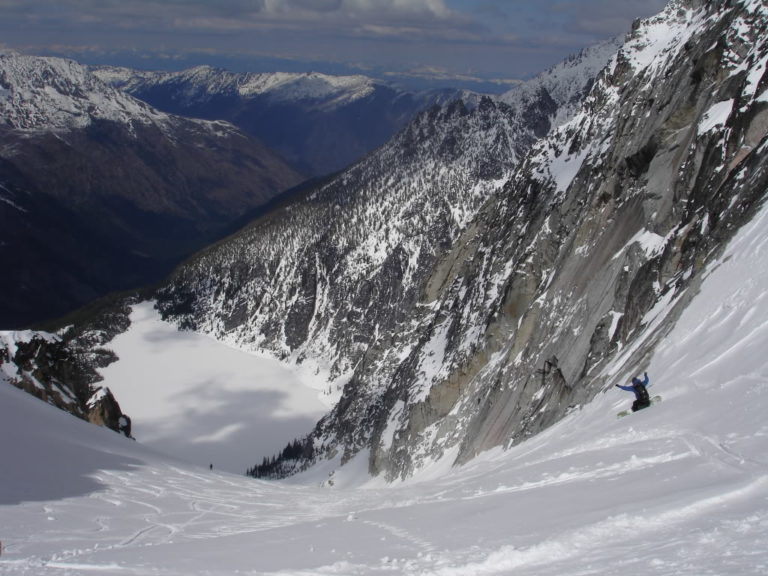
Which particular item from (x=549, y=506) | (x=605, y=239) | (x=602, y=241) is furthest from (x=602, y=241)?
(x=549, y=506)

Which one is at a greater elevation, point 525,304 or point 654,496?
point 525,304

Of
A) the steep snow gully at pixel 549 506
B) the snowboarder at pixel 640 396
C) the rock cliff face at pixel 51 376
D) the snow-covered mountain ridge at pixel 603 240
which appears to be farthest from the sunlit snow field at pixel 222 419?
the snowboarder at pixel 640 396

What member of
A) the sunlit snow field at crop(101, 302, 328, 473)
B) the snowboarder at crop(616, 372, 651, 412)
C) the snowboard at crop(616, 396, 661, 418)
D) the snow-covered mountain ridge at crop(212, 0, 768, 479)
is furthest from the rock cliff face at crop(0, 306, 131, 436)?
the sunlit snow field at crop(101, 302, 328, 473)

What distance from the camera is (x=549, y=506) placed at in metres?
13.0

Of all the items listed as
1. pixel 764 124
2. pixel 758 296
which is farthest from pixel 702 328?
pixel 764 124

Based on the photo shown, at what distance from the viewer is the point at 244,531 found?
18562 millimetres

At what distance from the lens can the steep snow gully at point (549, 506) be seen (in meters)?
10.4

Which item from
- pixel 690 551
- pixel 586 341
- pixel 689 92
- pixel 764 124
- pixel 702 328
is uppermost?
pixel 689 92

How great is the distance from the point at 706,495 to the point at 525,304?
167ft

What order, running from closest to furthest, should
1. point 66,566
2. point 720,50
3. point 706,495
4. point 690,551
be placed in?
1. point 690,551
2. point 706,495
3. point 66,566
4. point 720,50

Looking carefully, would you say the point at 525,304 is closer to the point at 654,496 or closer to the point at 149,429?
the point at 654,496

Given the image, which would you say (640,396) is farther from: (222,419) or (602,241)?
(222,419)

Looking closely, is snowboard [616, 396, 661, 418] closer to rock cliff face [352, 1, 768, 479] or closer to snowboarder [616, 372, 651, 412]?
snowboarder [616, 372, 651, 412]

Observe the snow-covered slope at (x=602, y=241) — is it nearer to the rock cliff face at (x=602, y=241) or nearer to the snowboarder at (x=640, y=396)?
the rock cliff face at (x=602, y=241)
